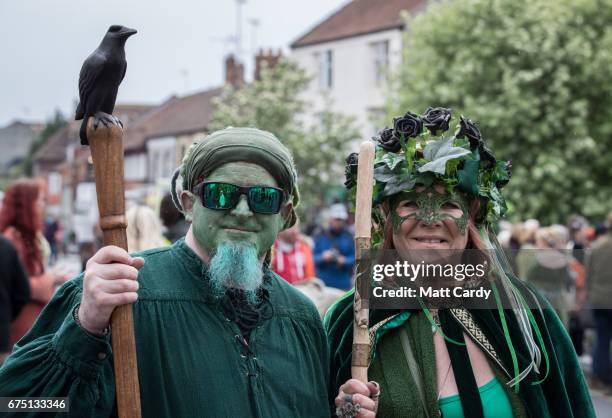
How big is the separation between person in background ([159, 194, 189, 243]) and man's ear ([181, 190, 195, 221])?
2541 millimetres

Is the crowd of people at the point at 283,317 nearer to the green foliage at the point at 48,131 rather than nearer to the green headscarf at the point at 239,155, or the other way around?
the green headscarf at the point at 239,155

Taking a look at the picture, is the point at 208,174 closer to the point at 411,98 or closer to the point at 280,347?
the point at 280,347

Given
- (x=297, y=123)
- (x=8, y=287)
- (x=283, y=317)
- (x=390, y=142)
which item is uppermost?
(x=297, y=123)

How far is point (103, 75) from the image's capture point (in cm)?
230

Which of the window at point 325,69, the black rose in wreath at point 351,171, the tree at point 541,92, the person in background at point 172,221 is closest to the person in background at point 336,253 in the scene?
the person in background at point 172,221

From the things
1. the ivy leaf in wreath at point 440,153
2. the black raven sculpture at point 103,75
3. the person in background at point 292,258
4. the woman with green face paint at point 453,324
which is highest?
the black raven sculpture at point 103,75

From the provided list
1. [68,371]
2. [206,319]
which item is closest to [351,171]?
[206,319]

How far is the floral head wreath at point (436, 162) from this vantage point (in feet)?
10.6

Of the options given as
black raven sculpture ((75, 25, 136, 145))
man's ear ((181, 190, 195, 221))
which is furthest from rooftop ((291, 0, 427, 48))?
black raven sculpture ((75, 25, 136, 145))

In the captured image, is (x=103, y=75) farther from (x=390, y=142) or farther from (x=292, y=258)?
(x=292, y=258)

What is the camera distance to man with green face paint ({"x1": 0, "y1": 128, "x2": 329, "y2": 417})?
2334 mm

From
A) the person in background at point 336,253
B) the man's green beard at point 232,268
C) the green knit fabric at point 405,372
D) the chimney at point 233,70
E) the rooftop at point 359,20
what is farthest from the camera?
the chimney at point 233,70

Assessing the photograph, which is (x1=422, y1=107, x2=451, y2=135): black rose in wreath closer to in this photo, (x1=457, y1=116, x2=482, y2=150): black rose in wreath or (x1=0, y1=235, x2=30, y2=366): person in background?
(x1=457, y1=116, x2=482, y2=150): black rose in wreath

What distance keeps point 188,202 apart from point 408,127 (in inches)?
37.6
